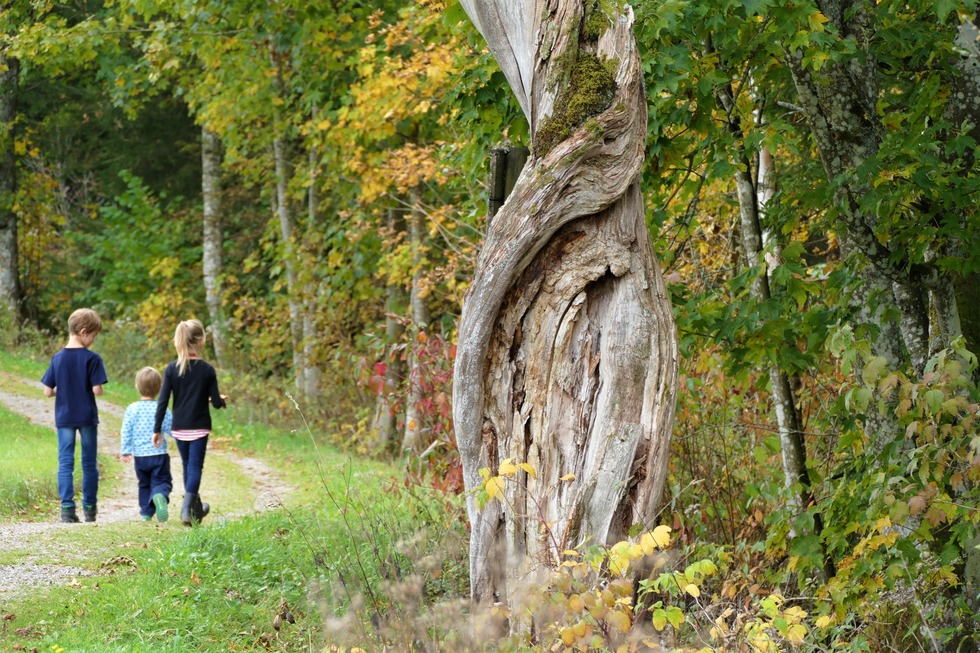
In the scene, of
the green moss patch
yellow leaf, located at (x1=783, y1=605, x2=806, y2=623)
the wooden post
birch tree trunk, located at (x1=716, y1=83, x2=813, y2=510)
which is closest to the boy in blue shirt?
→ the wooden post

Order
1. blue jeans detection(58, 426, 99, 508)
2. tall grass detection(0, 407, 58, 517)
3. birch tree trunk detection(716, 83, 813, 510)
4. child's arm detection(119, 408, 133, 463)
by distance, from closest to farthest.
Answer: birch tree trunk detection(716, 83, 813, 510) → blue jeans detection(58, 426, 99, 508) → child's arm detection(119, 408, 133, 463) → tall grass detection(0, 407, 58, 517)

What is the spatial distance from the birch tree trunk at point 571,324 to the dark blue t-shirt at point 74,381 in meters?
5.29

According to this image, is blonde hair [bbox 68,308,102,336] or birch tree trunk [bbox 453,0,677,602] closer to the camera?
birch tree trunk [bbox 453,0,677,602]

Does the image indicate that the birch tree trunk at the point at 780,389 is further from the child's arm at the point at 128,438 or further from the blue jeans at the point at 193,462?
the child's arm at the point at 128,438

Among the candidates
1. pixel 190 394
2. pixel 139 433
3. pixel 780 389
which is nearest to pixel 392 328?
pixel 139 433

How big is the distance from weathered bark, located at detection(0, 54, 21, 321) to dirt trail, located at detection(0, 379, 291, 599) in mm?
5596

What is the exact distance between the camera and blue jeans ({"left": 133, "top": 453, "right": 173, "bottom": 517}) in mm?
9414

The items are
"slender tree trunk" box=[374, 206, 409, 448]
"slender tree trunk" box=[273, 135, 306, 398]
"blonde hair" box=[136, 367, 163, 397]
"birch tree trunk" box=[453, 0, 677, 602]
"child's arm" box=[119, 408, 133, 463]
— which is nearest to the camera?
"birch tree trunk" box=[453, 0, 677, 602]

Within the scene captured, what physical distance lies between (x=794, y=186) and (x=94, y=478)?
259 inches

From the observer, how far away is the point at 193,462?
9078 mm

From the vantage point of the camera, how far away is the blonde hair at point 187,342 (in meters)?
9.13

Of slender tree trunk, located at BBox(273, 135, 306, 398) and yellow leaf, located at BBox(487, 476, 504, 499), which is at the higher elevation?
slender tree trunk, located at BBox(273, 135, 306, 398)

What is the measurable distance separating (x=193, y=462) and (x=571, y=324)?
521 cm

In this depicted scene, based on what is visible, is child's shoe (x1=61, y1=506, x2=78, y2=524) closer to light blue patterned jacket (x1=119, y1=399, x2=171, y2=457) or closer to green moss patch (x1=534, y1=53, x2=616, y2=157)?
light blue patterned jacket (x1=119, y1=399, x2=171, y2=457)
